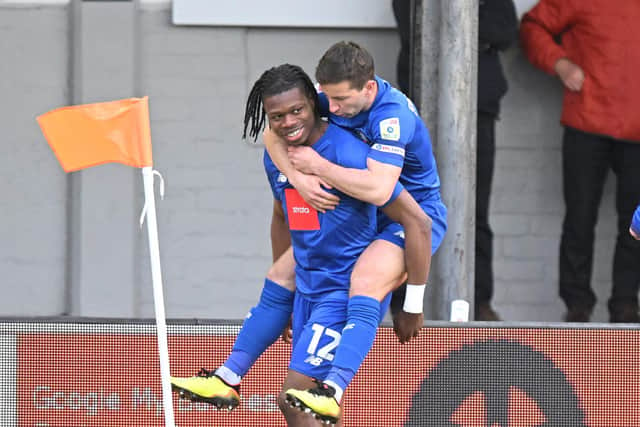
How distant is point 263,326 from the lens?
502 centimetres

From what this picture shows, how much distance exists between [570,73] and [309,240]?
3199mm

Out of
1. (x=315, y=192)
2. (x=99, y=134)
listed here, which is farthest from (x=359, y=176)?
(x=99, y=134)

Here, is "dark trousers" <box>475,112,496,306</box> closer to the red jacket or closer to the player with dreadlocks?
the red jacket

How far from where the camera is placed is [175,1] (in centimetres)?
777

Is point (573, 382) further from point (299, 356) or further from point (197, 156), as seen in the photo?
point (197, 156)

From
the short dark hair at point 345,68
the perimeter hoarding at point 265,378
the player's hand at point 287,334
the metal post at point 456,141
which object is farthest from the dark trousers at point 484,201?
the short dark hair at point 345,68

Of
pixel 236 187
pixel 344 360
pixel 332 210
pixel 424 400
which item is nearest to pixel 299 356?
pixel 344 360

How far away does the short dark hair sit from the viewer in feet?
15.1

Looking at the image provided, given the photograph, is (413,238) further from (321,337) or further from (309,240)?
(321,337)

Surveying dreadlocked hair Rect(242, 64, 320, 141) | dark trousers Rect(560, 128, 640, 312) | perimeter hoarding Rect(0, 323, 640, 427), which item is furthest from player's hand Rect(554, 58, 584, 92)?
dreadlocked hair Rect(242, 64, 320, 141)

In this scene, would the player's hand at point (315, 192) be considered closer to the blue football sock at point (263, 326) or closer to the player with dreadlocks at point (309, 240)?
the player with dreadlocks at point (309, 240)

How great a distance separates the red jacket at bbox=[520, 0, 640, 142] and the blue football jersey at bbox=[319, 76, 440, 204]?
2.68 m

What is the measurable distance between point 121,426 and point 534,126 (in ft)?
10.9

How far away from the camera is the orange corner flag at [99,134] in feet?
16.5
